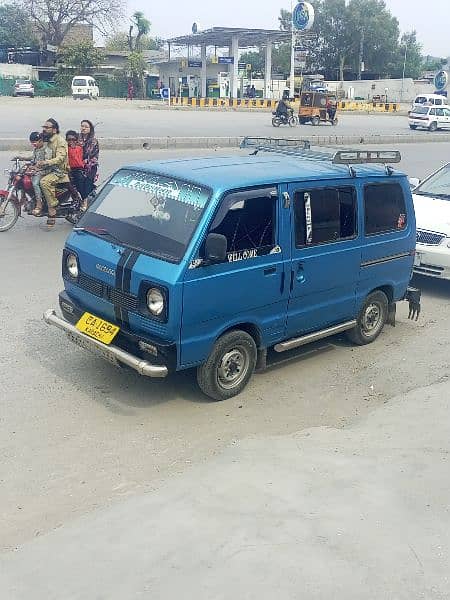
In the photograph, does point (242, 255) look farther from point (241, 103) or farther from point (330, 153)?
point (241, 103)

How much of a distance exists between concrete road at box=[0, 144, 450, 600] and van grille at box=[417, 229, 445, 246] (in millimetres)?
2228

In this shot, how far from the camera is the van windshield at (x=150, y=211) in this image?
200 inches

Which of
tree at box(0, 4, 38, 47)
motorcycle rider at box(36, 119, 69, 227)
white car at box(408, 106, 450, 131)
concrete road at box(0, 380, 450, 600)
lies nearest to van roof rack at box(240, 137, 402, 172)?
concrete road at box(0, 380, 450, 600)

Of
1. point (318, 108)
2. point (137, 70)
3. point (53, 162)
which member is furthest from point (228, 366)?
point (137, 70)

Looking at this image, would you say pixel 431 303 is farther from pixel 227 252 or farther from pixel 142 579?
pixel 142 579

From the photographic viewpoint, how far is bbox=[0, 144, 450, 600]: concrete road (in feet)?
10.9

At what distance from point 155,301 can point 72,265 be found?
1.15 m

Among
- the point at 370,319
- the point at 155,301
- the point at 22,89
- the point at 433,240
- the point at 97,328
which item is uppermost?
the point at 22,89

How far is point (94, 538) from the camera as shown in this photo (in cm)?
358

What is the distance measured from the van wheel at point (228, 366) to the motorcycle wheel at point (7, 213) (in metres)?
6.40

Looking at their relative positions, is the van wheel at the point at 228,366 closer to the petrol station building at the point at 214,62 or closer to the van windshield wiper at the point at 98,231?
the van windshield wiper at the point at 98,231

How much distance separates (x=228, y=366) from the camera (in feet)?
18.0

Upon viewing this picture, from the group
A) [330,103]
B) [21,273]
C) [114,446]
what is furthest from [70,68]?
[114,446]

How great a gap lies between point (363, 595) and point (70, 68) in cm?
6719
